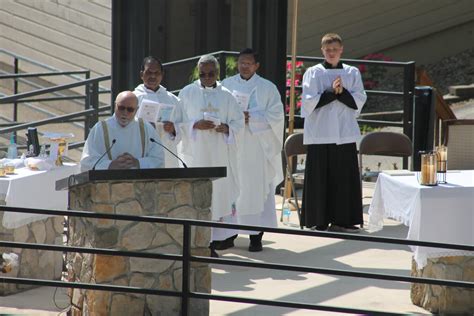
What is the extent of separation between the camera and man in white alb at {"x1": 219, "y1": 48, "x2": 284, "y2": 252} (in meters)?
11.5

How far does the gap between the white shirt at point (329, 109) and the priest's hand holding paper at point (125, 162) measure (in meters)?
3.42

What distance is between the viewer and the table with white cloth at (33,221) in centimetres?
945

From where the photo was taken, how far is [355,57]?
874 inches

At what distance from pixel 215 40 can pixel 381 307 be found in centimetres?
1315

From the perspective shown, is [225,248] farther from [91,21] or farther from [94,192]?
[91,21]

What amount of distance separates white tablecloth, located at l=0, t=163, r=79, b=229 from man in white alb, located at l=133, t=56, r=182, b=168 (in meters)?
1.00

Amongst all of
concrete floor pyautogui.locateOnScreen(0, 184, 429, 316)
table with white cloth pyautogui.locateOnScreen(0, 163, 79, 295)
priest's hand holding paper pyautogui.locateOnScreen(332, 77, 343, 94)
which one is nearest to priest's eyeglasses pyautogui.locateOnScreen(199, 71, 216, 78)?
priest's hand holding paper pyautogui.locateOnScreen(332, 77, 343, 94)

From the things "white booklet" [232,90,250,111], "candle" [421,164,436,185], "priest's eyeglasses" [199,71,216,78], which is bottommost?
"candle" [421,164,436,185]

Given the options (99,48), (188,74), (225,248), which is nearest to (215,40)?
(188,74)

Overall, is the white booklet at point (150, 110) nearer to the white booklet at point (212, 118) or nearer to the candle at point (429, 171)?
the white booklet at point (212, 118)

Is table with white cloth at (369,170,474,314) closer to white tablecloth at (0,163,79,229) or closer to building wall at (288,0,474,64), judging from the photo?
white tablecloth at (0,163,79,229)

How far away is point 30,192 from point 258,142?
276 cm

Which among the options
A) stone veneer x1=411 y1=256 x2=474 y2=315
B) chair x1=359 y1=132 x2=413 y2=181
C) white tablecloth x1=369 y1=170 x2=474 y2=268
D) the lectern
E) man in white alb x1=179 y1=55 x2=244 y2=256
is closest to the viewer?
the lectern

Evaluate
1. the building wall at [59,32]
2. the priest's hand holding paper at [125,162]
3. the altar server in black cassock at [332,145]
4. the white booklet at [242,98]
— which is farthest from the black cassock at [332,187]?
the building wall at [59,32]
